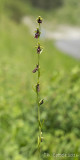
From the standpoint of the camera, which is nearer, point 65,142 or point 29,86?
point 65,142

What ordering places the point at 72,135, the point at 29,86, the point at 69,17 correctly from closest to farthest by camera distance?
the point at 72,135 < the point at 29,86 < the point at 69,17

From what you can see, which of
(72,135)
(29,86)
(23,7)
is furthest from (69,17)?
(72,135)

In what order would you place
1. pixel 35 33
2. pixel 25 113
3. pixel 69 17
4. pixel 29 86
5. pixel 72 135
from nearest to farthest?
pixel 35 33
pixel 72 135
pixel 25 113
pixel 29 86
pixel 69 17

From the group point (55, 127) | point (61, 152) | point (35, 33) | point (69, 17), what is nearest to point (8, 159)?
point (61, 152)

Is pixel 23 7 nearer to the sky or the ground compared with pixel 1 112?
nearer to the sky

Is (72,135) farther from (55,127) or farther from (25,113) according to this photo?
(25,113)

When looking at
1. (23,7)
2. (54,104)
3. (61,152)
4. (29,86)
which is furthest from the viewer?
(23,7)

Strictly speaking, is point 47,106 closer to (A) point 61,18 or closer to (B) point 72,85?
(B) point 72,85


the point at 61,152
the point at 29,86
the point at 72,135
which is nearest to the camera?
the point at 61,152

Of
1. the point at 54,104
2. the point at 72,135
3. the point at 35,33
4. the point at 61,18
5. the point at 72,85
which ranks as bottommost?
the point at 72,135
